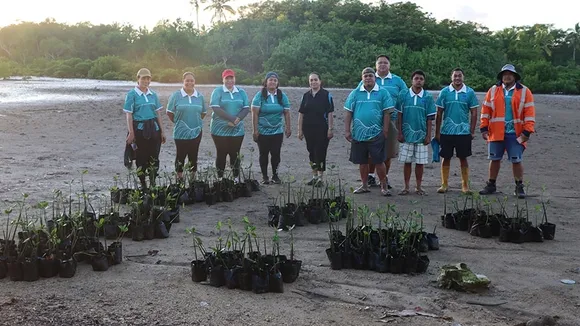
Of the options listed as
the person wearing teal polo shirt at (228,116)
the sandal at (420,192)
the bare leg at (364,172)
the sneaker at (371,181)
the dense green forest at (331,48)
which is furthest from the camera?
the dense green forest at (331,48)

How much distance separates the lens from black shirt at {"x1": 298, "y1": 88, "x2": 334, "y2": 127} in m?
9.96

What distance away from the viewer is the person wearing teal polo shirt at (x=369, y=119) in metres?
8.91

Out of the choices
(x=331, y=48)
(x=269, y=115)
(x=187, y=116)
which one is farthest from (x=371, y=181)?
(x=331, y=48)

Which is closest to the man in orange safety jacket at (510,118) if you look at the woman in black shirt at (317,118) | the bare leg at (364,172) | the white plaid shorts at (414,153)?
the white plaid shorts at (414,153)

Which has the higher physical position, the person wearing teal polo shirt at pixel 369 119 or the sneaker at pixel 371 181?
the person wearing teal polo shirt at pixel 369 119

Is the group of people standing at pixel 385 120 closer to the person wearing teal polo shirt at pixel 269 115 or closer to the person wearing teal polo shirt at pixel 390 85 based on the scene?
the person wearing teal polo shirt at pixel 390 85

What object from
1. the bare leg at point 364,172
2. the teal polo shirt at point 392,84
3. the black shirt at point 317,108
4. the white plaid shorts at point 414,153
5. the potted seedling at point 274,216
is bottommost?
the potted seedling at point 274,216

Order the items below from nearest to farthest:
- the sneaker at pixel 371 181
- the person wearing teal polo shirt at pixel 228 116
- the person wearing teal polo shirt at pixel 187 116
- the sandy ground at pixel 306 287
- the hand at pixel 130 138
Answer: the sandy ground at pixel 306 287 < the hand at pixel 130 138 < the person wearing teal polo shirt at pixel 187 116 < the person wearing teal polo shirt at pixel 228 116 < the sneaker at pixel 371 181

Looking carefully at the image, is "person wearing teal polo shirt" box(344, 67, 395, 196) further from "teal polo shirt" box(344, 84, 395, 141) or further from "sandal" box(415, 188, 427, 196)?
"sandal" box(415, 188, 427, 196)

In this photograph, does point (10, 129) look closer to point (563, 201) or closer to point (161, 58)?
point (563, 201)

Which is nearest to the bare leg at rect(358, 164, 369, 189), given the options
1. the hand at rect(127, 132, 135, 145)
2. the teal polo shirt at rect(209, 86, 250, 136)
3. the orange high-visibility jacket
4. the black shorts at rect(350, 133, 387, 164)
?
the black shorts at rect(350, 133, 387, 164)

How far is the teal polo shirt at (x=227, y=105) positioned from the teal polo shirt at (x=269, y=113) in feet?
0.78

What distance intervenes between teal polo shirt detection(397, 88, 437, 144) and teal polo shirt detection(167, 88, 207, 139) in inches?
115

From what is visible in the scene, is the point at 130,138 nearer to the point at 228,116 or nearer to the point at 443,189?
the point at 228,116
